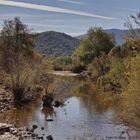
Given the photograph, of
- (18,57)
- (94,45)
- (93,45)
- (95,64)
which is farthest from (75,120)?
(93,45)

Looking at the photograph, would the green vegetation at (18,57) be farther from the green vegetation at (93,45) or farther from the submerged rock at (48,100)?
the green vegetation at (93,45)

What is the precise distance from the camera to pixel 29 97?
41.3 m

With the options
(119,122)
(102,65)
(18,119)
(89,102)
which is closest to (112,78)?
(89,102)

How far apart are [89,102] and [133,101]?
75.9 feet

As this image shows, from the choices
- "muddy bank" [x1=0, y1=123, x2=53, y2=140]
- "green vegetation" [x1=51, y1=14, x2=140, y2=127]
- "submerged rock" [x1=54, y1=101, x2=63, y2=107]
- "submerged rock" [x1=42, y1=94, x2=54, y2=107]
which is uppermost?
"green vegetation" [x1=51, y1=14, x2=140, y2=127]

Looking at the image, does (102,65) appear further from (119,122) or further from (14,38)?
(119,122)

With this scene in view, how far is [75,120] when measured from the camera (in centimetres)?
2970

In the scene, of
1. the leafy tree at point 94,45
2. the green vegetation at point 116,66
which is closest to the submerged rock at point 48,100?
the green vegetation at point 116,66

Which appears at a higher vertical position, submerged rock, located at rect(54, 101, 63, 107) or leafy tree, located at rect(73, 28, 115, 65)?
Result: leafy tree, located at rect(73, 28, 115, 65)

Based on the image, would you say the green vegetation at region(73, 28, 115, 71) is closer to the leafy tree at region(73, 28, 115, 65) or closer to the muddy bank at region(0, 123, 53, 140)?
the leafy tree at region(73, 28, 115, 65)

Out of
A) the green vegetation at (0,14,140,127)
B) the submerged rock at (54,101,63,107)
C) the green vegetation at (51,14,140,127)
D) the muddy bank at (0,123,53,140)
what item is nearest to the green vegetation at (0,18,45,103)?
the green vegetation at (0,14,140,127)

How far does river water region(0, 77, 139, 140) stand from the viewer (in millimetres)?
24297

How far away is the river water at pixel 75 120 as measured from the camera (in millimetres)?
24297

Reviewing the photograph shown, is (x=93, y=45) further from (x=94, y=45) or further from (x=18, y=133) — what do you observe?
(x=18, y=133)
